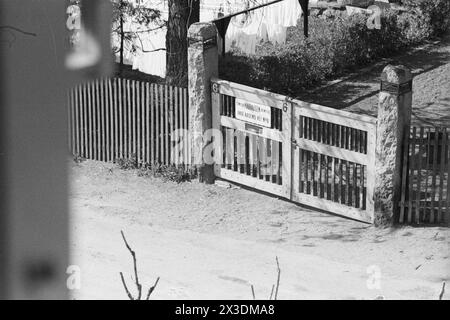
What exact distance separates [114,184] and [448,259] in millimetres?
4737

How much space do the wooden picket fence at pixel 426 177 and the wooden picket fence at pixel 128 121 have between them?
10.7 ft

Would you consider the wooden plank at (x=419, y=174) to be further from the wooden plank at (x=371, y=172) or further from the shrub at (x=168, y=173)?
the shrub at (x=168, y=173)

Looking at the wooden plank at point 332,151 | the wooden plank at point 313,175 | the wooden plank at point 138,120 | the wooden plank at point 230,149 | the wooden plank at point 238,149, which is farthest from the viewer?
the wooden plank at point 138,120

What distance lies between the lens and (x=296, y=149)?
11805mm

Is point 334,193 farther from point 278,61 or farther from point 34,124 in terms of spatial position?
point 34,124

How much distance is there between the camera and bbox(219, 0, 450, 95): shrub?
15961mm

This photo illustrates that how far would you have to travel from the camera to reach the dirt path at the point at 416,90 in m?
15.1

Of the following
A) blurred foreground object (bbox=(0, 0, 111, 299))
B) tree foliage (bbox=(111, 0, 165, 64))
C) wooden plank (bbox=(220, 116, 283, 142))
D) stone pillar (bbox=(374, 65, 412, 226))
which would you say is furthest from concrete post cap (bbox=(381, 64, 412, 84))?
tree foliage (bbox=(111, 0, 165, 64))

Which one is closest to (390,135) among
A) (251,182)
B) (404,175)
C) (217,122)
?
(404,175)

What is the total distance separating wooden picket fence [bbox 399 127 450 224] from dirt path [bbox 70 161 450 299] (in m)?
0.25

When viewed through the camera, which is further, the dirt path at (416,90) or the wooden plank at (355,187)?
the dirt path at (416,90)

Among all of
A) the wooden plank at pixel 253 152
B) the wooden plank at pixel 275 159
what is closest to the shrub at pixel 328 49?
the wooden plank at pixel 253 152

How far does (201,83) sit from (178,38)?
2.06 meters
